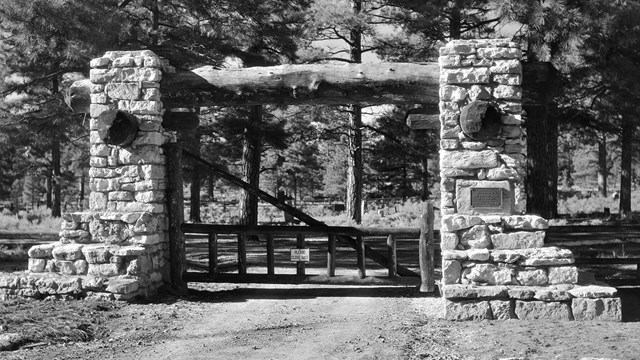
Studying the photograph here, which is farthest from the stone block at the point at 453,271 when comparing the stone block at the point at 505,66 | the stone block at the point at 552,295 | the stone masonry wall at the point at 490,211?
the stone block at the point at 505,66

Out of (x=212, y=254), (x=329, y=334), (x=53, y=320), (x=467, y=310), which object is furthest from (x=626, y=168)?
(x=53, y=320)

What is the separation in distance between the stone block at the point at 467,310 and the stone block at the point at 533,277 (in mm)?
532

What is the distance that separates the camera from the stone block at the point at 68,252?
29.4 feet

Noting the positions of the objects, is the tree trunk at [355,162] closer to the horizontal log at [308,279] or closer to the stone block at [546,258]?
the horizontal log at [308,279]

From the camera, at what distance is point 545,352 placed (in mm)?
5957

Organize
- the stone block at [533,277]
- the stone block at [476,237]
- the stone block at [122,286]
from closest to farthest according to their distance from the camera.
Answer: the stone block at [533,277]
the stone block at [476,237]
the stone block at [122,286]

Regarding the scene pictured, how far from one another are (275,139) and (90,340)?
1354 centimetres

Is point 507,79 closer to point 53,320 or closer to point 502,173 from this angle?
point 502,173

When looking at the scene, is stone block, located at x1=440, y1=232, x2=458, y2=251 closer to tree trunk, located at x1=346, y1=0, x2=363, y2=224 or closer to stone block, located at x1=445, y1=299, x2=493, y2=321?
stone block, located at x1=445, y1=299, x2=493, y2=321

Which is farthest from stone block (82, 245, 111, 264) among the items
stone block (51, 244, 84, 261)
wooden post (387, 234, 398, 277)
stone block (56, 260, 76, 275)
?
wooden post (387, 234, 398, 277)

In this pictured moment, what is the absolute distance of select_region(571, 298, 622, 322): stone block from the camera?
729cm

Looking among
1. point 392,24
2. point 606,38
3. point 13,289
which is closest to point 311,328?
point 13,289

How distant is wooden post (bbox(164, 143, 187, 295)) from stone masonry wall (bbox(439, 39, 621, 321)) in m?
3.99

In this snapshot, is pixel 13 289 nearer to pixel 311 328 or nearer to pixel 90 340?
pixel 90 340
